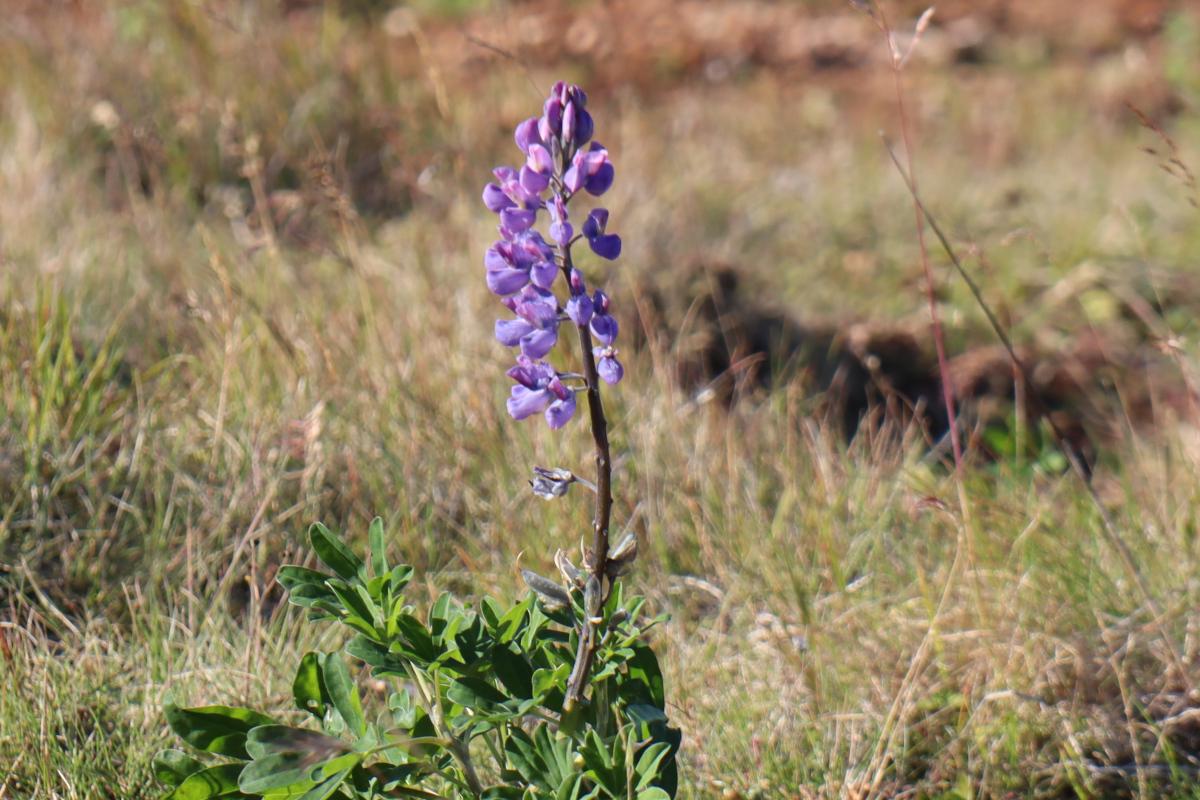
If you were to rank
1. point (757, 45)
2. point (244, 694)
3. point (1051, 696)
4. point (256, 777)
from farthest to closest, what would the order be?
point (757, 45) < point (1051, 696) < point (244, 694) < point (256, 777)

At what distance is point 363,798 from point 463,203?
2.61 m

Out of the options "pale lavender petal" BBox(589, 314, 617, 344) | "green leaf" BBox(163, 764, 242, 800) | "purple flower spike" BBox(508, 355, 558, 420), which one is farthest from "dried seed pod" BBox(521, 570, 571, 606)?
"green leaf" BBox(163, 764, 242, 800)

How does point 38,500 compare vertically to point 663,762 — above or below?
above

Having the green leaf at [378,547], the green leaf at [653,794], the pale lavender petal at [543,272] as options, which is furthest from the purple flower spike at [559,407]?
the green leaf at [653,794]

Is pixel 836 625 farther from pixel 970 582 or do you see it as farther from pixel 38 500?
pixel 38 500

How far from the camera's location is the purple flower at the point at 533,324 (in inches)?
56.8

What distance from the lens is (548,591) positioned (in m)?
1.53

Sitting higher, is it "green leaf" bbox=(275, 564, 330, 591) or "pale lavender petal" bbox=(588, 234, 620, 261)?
"pale lavender petal" bbox=(588, 234, 620, 261)

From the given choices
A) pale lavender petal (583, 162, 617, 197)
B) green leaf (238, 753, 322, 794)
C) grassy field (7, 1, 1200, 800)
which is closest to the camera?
green leaf (238, 753, 322, 794)

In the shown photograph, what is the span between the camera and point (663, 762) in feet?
5.34

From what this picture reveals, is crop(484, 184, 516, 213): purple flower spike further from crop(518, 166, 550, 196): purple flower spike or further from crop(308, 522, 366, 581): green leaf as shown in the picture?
crop(308, 522, 366, 581): green leaf

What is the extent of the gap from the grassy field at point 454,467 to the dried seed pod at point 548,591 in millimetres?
639

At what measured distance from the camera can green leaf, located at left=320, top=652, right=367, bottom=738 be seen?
4.99 ft

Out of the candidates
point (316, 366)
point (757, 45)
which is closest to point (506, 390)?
point (316, 366)
